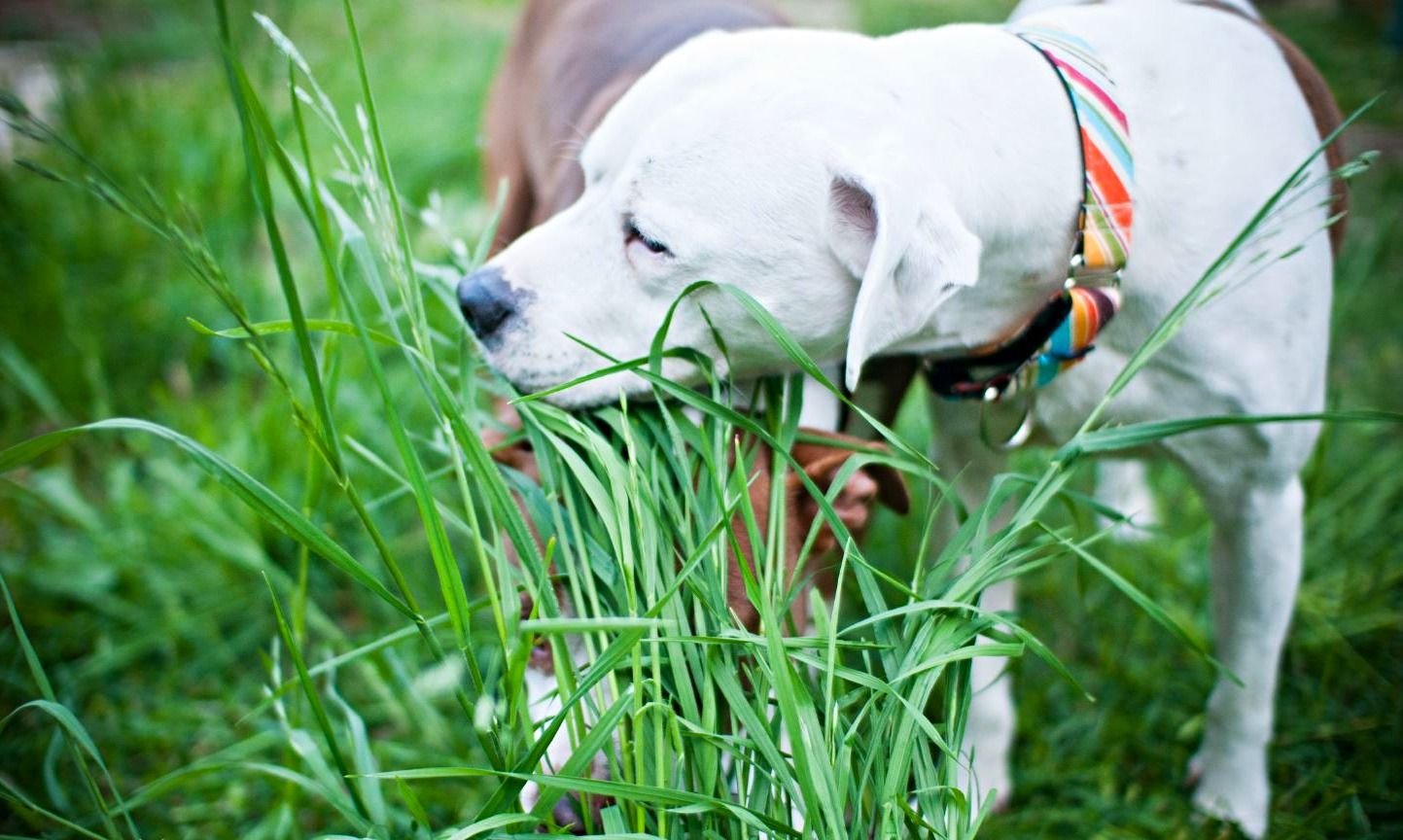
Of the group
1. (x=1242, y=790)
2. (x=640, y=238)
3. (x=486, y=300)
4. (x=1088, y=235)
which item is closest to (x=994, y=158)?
(x=1088, y=235)

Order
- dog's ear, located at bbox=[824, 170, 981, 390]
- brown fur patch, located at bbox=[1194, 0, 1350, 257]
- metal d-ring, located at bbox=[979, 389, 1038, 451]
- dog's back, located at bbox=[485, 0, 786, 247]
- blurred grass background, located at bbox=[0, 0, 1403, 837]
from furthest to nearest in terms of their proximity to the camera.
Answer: dog's back, located at bbox=[485, 0, 786, 247] < blurred grass background, located at bbox=[0, 0, 1403, 837] < brown fur patch, located at bbox=[1194, 0, 1350, 257] < metal d-ring, located at bbox=[979, 389, 1038, 451] < dog's ear, located at bbox=[824, 170, 981, 390]

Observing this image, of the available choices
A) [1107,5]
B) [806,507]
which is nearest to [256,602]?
[806,507]

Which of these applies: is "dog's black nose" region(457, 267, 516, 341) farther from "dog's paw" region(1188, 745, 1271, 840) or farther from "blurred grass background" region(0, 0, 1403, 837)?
"dog's paw" region(1188, 745, 1271, 840)

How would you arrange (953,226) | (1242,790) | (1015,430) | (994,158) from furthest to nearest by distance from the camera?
(1242,790), (1015,430), (994,158), (953,226)

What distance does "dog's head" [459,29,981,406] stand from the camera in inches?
58.9

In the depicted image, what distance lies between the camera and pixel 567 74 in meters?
2.69

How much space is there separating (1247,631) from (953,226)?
107 centimetres

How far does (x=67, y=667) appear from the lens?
254 cm

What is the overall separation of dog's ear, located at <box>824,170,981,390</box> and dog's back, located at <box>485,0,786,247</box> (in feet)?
2.62

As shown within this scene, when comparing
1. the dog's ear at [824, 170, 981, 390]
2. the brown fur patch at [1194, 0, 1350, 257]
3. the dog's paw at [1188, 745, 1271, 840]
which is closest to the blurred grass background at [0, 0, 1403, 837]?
the dog's paw at [1188, 745, 1271, 840]

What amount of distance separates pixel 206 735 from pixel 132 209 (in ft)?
4.60

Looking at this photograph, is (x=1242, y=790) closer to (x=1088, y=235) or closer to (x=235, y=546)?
(x=1088, y=235)

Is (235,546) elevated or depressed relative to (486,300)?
depressed

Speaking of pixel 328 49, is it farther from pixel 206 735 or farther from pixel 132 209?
pixel 132 209
